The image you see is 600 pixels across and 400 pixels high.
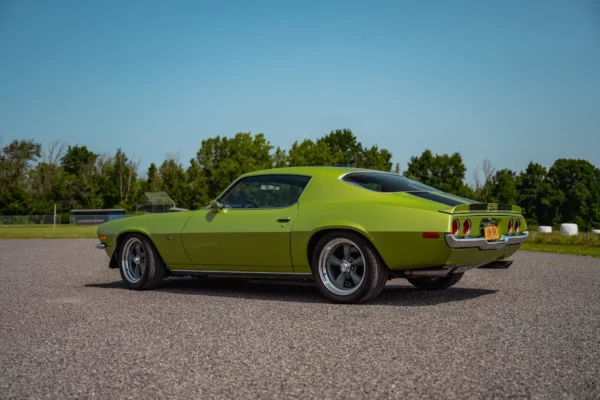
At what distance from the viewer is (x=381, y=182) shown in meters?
6.89

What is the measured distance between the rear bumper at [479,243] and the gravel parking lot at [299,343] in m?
0.58

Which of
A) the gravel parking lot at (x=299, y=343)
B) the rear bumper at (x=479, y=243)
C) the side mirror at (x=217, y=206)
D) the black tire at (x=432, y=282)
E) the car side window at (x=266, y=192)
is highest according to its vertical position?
the car side window at (x=266, y=192)

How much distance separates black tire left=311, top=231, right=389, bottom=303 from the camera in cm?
620

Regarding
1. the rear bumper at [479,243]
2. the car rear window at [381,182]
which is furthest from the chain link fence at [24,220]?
the rear bumper at [479,243]

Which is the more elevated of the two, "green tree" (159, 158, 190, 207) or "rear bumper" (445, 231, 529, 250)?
"green tree" (159, 158, 190, 207)

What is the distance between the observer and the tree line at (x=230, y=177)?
7219cm

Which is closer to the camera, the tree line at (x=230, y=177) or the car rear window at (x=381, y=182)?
the car rear window at (x=381, y=182)

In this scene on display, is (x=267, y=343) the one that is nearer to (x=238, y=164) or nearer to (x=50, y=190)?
(x=238, y=164)

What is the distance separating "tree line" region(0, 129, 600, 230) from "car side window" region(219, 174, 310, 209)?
59.3m

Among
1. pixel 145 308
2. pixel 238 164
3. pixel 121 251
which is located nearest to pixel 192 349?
pixel 145 308

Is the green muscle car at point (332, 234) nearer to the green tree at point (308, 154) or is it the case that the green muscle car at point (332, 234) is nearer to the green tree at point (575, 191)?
the green tree at point (308, 154)

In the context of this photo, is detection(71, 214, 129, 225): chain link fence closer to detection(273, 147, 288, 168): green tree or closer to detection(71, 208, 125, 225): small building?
detection(71, 208, 125, 225): small building

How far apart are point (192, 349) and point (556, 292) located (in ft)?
15.1

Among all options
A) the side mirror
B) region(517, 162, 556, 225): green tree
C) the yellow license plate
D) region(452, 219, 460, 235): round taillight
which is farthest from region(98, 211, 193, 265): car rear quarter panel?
region(517, 162, 556, 225): green tree
